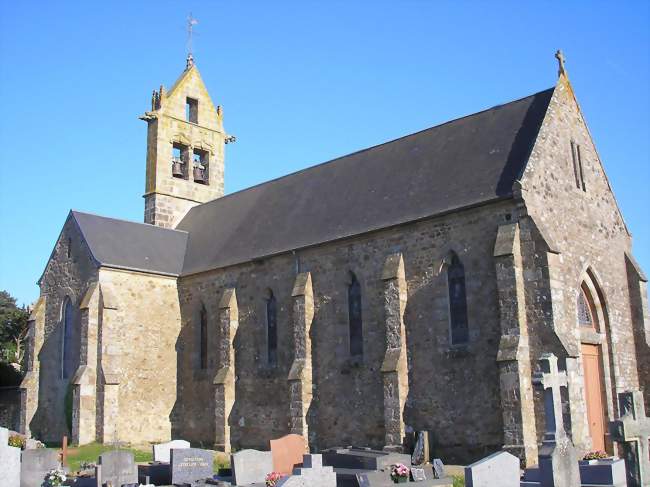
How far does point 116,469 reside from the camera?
17.3 meters

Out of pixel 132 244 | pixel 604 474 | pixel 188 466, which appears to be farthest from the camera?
pixel 132 244

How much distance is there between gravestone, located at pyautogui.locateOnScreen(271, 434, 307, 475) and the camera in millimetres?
18406

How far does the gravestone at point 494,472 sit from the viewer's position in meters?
12.6

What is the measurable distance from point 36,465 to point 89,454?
611cm

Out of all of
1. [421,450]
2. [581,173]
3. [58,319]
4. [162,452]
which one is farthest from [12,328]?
[581,173]

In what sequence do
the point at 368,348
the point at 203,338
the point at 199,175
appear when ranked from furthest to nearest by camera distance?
the point at 199,175
the point at 203,338
the point at 368,348

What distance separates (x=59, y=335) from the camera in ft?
99.9

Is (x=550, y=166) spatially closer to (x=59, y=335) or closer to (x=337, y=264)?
(x=337, y=264)

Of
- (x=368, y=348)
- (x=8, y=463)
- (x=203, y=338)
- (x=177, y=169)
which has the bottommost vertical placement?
(x=8, y=463)

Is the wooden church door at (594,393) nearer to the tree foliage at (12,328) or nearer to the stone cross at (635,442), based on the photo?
the stone cross at (635,442)

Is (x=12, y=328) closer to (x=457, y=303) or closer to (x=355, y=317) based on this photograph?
(x=355, y=317)

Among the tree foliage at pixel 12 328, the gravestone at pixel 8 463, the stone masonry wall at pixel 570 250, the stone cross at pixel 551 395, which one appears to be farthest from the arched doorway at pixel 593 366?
the tree foliage at pixel 12 328

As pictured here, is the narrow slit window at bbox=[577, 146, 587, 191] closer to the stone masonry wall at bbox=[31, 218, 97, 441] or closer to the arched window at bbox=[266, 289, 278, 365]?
the arched window at bbox=[266, 289, 278, 365]

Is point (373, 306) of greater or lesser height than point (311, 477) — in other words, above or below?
above
